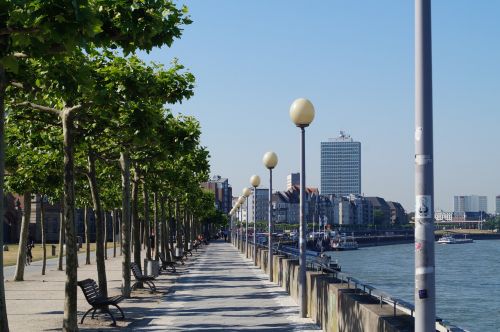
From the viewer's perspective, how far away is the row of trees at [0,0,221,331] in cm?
680

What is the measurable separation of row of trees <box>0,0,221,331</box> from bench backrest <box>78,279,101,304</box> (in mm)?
1379

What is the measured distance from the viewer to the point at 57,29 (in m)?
6.34

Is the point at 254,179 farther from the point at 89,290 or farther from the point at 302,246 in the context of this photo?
the point at 89,290

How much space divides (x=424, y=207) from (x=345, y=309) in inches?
224

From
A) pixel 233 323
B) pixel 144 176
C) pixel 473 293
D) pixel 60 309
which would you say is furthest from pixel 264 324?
pixel 473 293

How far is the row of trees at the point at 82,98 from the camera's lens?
680cm

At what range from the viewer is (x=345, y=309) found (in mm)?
11664

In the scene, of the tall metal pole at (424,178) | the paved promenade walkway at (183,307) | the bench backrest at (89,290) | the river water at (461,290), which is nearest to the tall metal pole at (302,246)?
the paved promenade walkway at (183,307)

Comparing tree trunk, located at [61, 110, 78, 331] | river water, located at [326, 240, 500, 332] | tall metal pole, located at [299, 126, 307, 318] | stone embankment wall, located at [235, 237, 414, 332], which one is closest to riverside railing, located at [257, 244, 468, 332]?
stone embankment wall, located at [235, 237, 414, 332]

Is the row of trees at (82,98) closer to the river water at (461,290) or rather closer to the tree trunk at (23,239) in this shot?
the tree trunk at (23,239)

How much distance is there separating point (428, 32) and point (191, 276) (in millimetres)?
24707

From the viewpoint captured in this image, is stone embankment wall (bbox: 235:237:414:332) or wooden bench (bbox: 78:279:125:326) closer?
stone embankment wall (bbox: 235:237:414:332)

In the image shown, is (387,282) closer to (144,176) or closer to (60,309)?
(144,176)

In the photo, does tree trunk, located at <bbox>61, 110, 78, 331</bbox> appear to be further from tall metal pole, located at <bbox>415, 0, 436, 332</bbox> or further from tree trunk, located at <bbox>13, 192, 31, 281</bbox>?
tree trunk, located at <bbox>13, 192, 31, 281</bbox>
